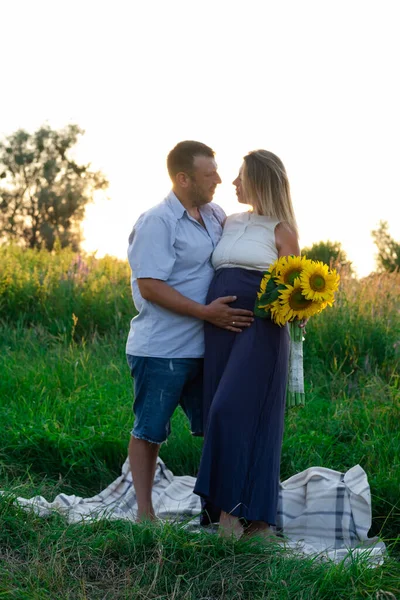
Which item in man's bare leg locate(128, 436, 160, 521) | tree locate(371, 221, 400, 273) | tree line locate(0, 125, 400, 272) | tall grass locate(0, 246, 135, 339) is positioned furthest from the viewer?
tree line locate(0, 125, 400, 272)

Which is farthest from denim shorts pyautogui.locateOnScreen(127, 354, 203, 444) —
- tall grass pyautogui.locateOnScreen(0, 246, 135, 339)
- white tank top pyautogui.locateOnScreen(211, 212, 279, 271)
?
tall grass pyautogui.locateOnScreen(0, 246, 135, 339)

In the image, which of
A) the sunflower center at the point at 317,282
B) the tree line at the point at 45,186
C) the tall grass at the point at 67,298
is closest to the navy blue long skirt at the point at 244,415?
the sunflower center at the point at 317,282

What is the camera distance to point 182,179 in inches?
193

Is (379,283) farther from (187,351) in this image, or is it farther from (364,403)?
(187,351)

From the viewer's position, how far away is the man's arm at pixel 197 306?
4.61 metres

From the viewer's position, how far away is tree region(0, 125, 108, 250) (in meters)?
32.6

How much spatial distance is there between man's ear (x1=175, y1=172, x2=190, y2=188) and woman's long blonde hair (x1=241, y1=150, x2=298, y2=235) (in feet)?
1.12

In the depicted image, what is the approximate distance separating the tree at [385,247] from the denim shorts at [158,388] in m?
14.7

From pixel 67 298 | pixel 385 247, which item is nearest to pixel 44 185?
pixel 385 247

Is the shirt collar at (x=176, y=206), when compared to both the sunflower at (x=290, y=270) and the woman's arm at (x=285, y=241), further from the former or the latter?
the sunflower at (x=290, y=270)

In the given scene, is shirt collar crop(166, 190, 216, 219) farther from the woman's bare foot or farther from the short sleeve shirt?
the woman's bare foot

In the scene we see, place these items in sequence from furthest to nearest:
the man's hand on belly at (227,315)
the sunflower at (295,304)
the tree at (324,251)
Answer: the tree at (324,251) → the man's hand on belly at (227,315) → the sunflower at (295,304)

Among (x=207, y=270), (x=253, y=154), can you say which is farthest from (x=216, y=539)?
(x=253, y=154)

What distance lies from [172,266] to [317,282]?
0.82 metres
